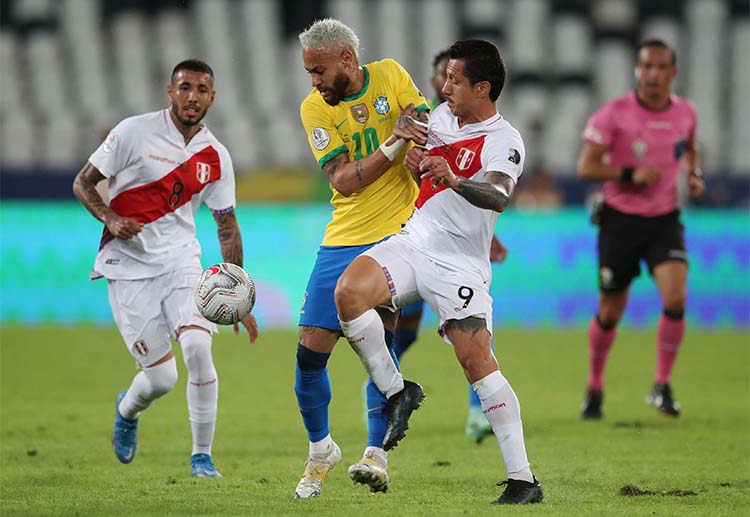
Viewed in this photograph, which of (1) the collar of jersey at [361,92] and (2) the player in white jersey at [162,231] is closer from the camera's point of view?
(1) the collar of jersey at [361,92]

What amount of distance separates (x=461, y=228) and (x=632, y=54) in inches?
727

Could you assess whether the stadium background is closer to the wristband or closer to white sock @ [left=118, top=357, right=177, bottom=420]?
white sock @ [left=118, top=357, right=177, bottom=420]

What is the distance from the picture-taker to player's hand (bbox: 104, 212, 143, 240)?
721 cm

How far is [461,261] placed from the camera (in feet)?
20.3

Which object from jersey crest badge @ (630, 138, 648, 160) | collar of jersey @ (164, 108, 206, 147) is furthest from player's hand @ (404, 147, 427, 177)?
jersey crest badge @ (630, 138, 648, 160)

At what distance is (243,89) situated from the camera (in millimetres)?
23438

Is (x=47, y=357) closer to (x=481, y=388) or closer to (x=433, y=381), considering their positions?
(x=433, y=381)

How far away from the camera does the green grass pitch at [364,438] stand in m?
6.25

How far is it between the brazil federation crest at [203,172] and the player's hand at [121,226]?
514 millimetres

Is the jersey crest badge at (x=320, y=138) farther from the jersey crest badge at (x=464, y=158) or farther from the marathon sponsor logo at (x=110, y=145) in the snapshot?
the marathon sponsor logo at (x=110, y=145)

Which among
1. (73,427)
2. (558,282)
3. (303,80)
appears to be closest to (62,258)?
(558,282)

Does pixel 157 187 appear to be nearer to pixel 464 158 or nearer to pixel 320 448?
pixel 320 448

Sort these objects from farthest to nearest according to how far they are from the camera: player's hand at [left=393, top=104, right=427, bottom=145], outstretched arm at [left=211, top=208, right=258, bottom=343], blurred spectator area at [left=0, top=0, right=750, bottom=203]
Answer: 1. blurred spectator area at [left=0, top=0, right=750, bottom=203]
2. outstretched arm at [left=211, top=208, right=258, bottom=343]
3. player's hand at [left=393, top=104, right=427, bottom=145]

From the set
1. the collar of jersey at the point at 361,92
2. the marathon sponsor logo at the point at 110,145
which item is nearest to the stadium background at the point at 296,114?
the marathon sponsor logo at the point at 110,145
